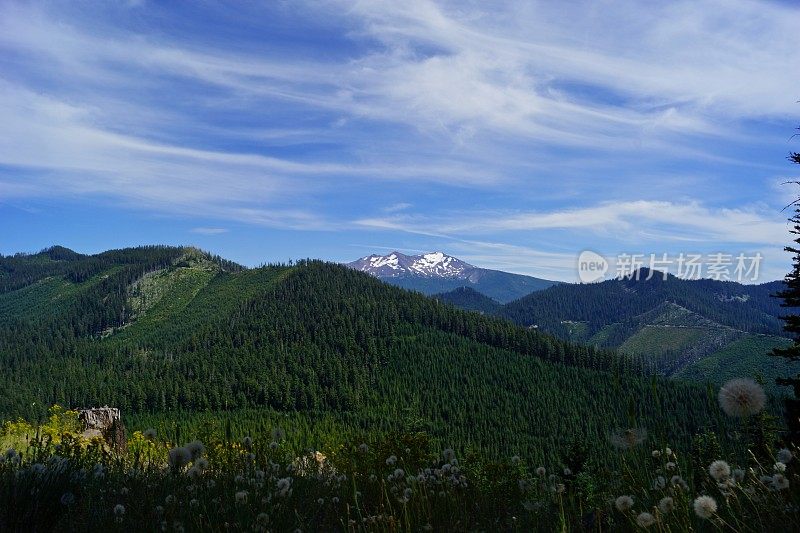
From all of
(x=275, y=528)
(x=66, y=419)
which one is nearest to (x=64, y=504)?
(x=275, y=528)

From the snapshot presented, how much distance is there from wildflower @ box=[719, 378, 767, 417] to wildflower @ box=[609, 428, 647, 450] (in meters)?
0.64

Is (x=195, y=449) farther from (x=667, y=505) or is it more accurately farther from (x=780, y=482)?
(x=780, y=482)

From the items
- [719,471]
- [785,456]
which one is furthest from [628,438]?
[785,456]

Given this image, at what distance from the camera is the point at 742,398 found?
4.37 m

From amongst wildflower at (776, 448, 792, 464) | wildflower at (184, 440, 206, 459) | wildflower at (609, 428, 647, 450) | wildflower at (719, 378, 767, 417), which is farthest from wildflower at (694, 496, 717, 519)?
wildflower at (184, 440, 206, 459)

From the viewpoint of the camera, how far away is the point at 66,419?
62.1 ft

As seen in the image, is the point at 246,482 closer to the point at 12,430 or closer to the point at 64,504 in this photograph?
the point at 64,504

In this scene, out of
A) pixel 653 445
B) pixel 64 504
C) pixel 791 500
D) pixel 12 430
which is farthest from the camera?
pixel 12 430

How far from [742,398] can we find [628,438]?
3.52ft

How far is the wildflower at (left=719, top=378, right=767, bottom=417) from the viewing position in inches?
164

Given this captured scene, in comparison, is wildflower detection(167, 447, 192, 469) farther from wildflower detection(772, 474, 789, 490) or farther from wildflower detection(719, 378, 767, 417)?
wildflower detection(772, 474, 789, 490)

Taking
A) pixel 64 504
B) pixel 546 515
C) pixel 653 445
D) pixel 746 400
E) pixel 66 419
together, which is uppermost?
pixel 746 400

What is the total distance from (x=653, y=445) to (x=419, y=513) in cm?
284

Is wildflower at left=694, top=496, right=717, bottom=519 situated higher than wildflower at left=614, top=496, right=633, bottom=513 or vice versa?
wildflower at left=694, top=496, right=717, bottom=519
